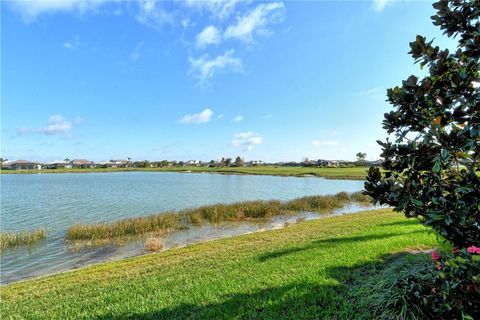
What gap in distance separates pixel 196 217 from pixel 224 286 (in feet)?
44.7

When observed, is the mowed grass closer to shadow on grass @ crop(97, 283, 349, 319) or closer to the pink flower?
shadow on grass @ crop(97, 283, 349, 319)

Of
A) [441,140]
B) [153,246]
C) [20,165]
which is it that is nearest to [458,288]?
[441,140]

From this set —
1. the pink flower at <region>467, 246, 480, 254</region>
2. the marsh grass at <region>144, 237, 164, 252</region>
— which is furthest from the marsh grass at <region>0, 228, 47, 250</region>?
the pink flower at <region>467, 246, 480, 254</region>

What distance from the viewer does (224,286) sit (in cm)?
520

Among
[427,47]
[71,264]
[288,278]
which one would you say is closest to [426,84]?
[427,47]

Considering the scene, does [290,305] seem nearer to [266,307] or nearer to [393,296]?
[266,307]

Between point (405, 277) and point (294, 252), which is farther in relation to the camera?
point (294, 252)

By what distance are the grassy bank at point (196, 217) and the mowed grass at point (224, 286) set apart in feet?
23.2

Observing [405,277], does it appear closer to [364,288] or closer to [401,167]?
[364,288]

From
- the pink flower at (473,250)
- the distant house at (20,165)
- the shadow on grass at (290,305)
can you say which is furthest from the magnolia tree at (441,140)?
the distant house at (20,165)

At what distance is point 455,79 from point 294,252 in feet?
19.8

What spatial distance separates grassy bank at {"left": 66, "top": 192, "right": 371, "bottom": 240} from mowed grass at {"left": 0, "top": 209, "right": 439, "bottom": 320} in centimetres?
708

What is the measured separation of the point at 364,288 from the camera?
14.3ft

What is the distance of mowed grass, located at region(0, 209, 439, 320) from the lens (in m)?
4.18
